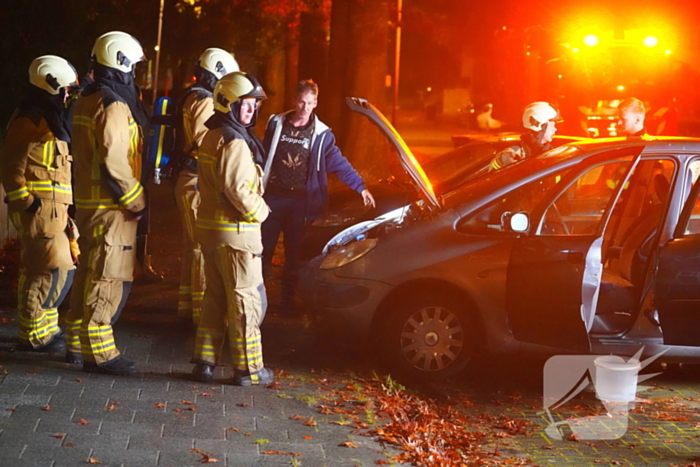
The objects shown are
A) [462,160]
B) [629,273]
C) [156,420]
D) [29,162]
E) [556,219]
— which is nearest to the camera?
[156,420]

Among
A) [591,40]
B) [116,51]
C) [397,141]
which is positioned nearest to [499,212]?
[397,141]

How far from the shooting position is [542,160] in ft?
23.1

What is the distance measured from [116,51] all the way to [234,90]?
0.81 metres

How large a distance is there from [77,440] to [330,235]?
170 inches

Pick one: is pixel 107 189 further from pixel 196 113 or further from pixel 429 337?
pixel 429 337

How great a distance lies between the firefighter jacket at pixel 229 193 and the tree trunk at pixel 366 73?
10.7 metres

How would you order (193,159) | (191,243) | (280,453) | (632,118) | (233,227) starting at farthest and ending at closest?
1. (632,118)
2. (191,243)
3. (193,159)
4. (233,227)
5. (280,453)

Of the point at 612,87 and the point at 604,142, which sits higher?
the point at 612,87

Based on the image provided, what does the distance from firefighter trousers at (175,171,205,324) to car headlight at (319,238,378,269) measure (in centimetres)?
98

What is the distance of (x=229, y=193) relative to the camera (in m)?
5.89

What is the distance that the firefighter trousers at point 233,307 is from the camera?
6059 mm

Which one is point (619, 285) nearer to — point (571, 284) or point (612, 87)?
point (571, 284)

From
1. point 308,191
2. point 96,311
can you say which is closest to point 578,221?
point 308,191

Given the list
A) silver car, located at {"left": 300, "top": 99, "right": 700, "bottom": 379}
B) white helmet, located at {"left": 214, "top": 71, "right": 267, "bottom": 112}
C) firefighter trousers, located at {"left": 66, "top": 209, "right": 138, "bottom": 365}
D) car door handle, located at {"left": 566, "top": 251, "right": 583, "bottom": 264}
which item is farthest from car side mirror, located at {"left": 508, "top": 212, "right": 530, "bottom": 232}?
firefighter trousers, located at {"left": 66, "top": 209, "right": 138, "bottom": 365}
